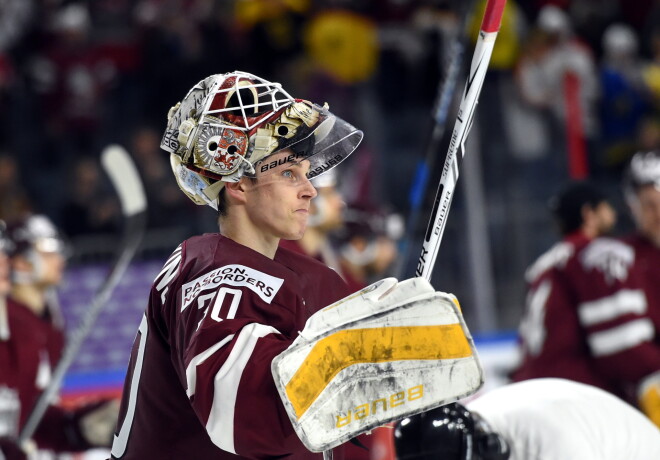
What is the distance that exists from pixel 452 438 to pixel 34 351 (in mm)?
2231

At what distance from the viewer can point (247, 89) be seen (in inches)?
78.1

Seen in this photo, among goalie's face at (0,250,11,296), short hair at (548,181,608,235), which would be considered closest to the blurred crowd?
short hair at (548,181,608,235)

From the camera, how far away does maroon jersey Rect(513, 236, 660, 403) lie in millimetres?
3756

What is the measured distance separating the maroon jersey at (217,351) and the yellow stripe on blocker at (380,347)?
7 centimetres

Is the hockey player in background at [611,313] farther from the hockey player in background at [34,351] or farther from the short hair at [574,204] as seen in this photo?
the hockey player in background at [34,351]

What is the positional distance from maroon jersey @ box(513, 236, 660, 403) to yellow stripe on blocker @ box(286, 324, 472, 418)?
2.10m

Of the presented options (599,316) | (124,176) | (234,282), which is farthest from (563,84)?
(234,282)

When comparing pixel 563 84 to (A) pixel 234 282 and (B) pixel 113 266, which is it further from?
(A) pixel 234 282

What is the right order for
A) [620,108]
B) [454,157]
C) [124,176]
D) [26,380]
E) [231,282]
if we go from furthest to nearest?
[620,108] < [26,380] < [124,176] < [454,157] < [231,282]

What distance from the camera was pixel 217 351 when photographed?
5.79ft

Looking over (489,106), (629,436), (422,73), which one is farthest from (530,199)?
(629,436)

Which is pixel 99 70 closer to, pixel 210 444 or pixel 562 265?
pixel 562 265

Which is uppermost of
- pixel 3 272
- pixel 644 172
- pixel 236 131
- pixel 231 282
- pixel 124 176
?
pixel 236 131

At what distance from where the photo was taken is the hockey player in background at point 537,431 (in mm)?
2254
